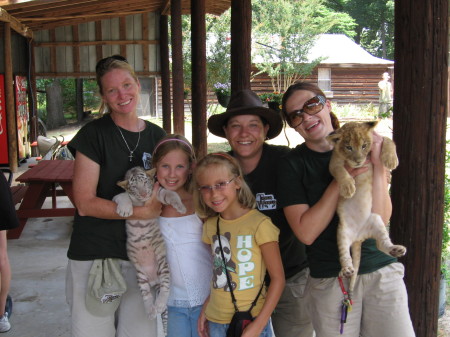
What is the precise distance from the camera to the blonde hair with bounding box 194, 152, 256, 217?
243 centimetres

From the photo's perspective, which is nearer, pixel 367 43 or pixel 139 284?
pixel 139 284

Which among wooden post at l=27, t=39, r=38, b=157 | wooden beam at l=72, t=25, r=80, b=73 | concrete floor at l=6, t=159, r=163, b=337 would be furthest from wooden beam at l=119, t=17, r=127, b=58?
concrete floor at l=6, t=159, r=163, b=337

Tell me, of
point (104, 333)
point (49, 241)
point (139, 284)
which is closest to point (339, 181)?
point (139, 284)

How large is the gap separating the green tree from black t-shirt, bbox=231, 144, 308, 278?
69.9ft

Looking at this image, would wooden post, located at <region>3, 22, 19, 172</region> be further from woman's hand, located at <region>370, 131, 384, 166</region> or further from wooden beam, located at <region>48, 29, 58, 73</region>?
woman's hand, located at <region>370, 131, 384, 166</region>

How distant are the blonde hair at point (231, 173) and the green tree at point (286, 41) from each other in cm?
2151

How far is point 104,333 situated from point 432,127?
1952mm

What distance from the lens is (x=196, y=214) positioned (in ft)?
8.60

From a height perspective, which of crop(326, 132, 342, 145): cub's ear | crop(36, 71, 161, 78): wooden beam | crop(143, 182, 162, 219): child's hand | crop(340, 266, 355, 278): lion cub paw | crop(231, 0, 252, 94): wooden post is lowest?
crop(340, 266, 355, 278): lion cub paw

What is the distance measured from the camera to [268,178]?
2643 mm

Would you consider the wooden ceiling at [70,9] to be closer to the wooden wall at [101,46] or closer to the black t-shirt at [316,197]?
the wooden wall at [101,46]

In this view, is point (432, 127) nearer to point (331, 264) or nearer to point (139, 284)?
point (331, 264)

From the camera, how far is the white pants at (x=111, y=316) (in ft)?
8.48

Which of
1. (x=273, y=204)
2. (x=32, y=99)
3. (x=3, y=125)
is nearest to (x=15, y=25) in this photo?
(x=3, y=125)
